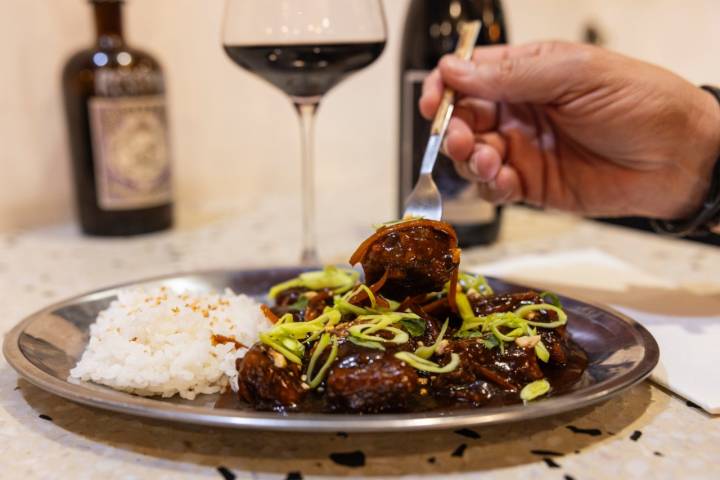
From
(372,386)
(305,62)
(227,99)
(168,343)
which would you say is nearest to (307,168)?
(305,62)

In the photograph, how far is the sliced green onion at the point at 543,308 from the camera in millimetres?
820

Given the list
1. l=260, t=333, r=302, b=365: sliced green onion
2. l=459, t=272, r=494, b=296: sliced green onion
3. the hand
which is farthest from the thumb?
l=260, t=333, r=302, b=365: sliced green onion

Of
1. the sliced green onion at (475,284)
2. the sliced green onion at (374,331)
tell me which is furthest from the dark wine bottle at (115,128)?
the sliced green onion at (374,331)

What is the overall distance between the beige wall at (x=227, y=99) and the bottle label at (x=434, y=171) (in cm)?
34

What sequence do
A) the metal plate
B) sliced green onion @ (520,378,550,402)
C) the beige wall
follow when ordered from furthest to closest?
the beige wall
sliced green onion @ (520,378,550,402)
the metal plate

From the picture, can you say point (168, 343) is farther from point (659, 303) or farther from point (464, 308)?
point (659, 303)

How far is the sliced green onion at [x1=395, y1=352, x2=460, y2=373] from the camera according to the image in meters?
0.72

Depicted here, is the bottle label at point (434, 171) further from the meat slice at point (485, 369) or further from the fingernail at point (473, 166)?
the meat slice at point (485, 369)

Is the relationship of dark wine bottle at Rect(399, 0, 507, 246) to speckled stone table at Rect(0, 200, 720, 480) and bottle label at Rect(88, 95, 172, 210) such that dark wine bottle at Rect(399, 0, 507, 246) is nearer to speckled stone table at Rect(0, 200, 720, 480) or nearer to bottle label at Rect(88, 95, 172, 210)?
bottle label at Rect(88, 95, 172, 210)

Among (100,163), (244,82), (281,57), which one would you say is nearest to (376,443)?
(281,57)

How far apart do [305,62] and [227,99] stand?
0.93m

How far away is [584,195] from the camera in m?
1.38

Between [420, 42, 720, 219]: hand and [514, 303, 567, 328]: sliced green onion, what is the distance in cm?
45

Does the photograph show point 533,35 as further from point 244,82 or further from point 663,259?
point 663,259
